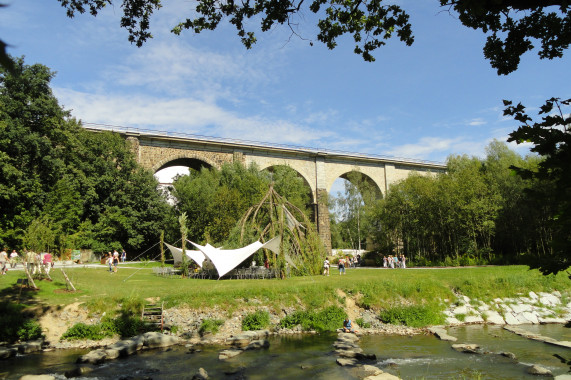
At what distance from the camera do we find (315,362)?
31.7 ft

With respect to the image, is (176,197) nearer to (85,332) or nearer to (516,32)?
(85,332)

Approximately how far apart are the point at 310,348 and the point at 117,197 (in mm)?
25408

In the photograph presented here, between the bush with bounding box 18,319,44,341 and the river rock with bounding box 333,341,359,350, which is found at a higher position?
the bush with bounding box 18,319,44,341

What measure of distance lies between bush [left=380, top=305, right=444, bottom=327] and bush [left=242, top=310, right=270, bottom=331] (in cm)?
436

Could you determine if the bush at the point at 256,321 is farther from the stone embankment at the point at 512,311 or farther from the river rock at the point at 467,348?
the stone embankment at the point at 512,311

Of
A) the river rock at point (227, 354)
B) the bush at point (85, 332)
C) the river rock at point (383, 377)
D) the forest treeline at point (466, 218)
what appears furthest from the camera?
the forest treeline at point (466, 218)

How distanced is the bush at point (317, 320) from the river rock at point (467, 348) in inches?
161

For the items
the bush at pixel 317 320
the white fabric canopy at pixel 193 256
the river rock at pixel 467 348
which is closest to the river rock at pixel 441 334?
the river rock at pixel 467 348

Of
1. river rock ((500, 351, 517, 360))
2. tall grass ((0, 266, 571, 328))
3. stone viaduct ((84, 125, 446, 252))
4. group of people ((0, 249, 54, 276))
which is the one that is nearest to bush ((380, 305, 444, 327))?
tall grass ((0, 266, 571, 328))

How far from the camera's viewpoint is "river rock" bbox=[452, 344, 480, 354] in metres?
10.4

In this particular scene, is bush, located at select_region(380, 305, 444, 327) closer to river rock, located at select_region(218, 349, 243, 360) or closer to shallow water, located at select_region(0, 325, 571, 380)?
shallow water, located at select_region(0, 325, 571, 380)

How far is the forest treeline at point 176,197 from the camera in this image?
2503cm

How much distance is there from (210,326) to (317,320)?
377 cm

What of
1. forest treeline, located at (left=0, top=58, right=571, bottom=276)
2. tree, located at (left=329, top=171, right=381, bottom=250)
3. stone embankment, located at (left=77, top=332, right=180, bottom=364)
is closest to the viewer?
stone embankment, located at (left=77, top=332, right=180, bottom=364)
